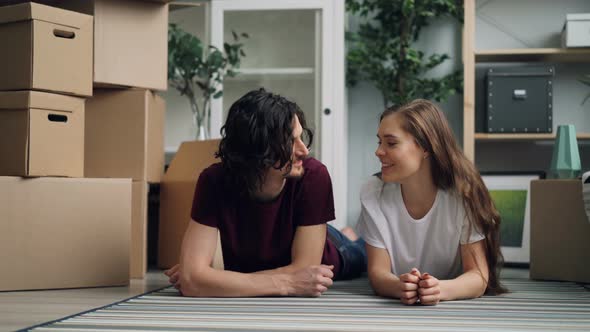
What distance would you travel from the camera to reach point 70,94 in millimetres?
2420

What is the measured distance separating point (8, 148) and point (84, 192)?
26 centimetres

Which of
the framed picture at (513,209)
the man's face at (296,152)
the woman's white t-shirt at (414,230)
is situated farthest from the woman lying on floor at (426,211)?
the framed picture at (513,209)

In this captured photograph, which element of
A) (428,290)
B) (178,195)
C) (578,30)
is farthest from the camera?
(578,30)

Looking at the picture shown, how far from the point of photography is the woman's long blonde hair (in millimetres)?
2076

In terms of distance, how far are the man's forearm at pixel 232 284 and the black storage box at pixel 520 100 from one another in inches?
71.7

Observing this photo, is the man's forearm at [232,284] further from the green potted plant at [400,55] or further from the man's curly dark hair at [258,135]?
the green potted plant at [400,55]

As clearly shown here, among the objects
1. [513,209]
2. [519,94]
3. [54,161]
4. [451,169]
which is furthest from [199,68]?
[451,169]

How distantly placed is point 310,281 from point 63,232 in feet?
2.72

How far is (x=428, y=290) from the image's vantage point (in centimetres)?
184

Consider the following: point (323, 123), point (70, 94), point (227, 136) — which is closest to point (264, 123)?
point (227, 136)

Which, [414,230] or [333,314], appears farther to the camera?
[414,230]

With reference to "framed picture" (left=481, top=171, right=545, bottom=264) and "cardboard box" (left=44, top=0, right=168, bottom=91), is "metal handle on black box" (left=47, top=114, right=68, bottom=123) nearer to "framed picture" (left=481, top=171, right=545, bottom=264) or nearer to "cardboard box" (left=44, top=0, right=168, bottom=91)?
"cardboard box" (left=44, top=0, right=168, bottom=91)

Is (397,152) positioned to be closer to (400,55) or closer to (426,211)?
(426,211)

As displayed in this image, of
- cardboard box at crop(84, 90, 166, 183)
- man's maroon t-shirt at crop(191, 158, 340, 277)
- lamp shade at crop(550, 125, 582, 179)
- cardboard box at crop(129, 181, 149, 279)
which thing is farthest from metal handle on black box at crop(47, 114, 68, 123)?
lamp shade at crop(550, 125, 582, 179)
